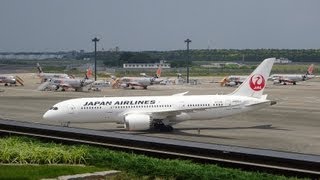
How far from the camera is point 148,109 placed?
130 ft

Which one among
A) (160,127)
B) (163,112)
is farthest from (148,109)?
(160,127)

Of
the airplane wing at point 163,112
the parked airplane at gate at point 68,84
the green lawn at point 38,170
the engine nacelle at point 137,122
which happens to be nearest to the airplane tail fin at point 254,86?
the airplane wing at point 163,112

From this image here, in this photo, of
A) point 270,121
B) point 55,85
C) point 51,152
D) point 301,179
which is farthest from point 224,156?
point 55,85

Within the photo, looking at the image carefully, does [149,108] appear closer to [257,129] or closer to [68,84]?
[257,129]

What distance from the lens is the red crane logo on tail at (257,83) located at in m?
42.3

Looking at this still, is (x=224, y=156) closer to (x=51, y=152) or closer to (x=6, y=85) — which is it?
(x=51, y=152)

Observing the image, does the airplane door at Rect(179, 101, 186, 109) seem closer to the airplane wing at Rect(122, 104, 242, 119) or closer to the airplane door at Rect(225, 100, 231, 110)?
the airplane wing at Rect(122, 104, 242, 119)

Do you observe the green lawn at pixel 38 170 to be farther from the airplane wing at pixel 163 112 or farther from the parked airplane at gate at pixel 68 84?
the parked airplane at gate at pixel 68 84

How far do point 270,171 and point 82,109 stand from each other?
25.8 m

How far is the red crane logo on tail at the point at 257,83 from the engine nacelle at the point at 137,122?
9043 millimetres

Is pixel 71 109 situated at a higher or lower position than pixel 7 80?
higher

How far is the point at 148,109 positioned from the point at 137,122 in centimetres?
188

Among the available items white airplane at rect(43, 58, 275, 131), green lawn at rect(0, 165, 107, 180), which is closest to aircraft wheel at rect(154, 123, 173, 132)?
white airplane at rect(43, 58, 275, 131)

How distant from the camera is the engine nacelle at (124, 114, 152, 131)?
3808 centimetres
